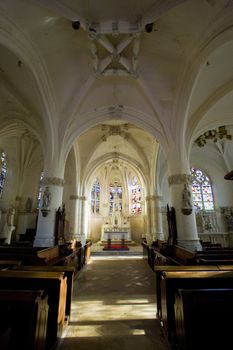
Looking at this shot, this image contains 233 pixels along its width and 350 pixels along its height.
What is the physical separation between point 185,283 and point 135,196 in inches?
Answer: 681

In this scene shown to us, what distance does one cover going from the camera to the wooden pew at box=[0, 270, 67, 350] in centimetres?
261

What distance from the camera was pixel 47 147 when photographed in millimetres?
8297

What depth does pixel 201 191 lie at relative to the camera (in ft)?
54.4

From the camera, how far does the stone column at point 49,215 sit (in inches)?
285

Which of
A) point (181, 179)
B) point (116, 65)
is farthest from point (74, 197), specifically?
point (116, 65)

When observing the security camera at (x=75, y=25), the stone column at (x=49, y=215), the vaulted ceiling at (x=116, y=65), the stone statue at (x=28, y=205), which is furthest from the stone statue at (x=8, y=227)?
the security camera at (x=75, y=25)

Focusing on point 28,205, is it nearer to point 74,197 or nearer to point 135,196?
point 74,197

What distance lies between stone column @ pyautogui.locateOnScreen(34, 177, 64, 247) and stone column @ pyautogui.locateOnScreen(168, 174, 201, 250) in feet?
17.0

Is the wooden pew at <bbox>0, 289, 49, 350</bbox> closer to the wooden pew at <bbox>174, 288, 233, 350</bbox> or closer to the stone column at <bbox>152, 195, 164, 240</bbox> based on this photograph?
the wooden pew at <bbox>174, 288, 233, 350</bbox>

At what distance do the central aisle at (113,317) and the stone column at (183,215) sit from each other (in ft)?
6.90

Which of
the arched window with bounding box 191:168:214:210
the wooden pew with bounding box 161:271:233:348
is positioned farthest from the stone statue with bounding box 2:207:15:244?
the arched window with bounding box 191:168:214:210

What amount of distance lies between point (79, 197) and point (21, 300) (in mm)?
12313

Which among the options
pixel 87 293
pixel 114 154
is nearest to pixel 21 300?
pixel 87 293

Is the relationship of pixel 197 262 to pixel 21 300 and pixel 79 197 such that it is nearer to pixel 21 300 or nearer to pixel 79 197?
pixel 21 300
